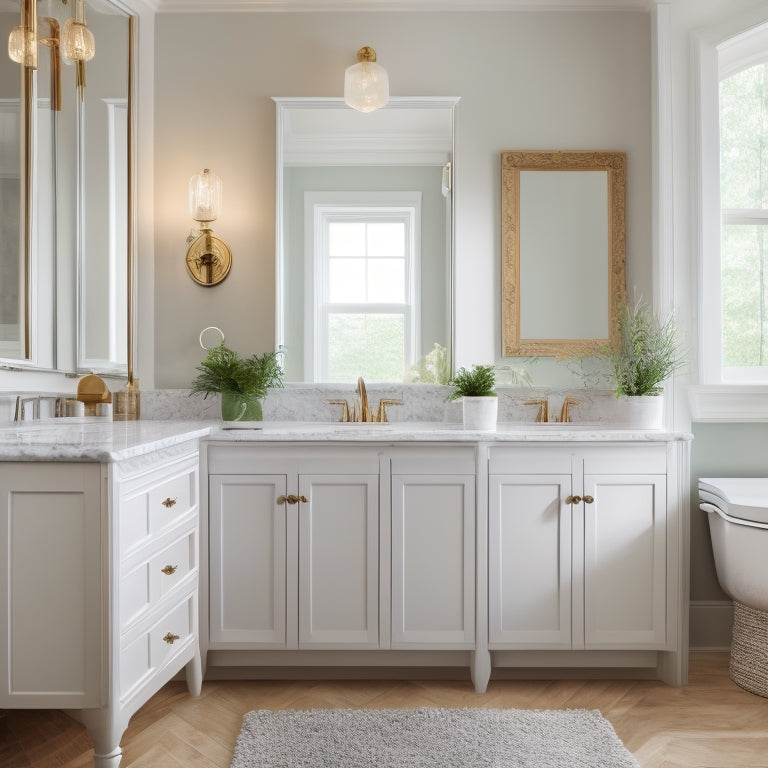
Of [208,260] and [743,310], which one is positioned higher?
[208,260]

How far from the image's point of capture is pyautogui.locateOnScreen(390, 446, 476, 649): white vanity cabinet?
2127 mm

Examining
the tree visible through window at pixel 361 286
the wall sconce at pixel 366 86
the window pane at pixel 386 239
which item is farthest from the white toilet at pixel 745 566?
the wall sconce at pixel 366 86

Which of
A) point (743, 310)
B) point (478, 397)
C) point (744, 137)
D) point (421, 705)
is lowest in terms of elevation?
point (421, 705)

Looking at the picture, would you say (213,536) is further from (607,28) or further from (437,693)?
(607,28)

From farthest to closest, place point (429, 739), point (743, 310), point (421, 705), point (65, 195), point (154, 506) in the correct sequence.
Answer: point (743, 310) < point (65, 195) < point (421, 705) < point (429, 739) < point (154, 506)

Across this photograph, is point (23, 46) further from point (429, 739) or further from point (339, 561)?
point (429, 739)

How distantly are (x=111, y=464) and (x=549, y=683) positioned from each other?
5.37 ft

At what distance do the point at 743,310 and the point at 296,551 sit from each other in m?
2.00

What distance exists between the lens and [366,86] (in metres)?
2.40

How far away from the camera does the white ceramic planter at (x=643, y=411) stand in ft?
7.68

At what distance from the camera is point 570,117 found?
2588mm

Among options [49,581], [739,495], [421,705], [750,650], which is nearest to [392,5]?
[739,495]

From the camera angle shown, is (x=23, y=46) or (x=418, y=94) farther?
(x=418, y=94)

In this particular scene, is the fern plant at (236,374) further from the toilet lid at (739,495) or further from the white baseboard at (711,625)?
the white baseboard at (711,625)
